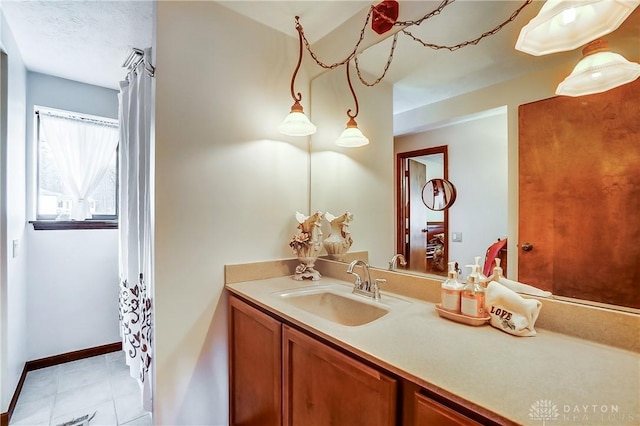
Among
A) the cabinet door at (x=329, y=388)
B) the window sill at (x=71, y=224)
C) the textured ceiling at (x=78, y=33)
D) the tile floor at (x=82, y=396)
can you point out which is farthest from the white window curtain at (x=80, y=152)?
the cabinet door at (x=329, y=388)

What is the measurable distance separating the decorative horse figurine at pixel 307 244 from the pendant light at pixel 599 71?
1235 millimetres

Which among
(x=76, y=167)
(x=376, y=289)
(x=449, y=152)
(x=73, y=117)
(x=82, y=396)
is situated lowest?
(x=82, y=396)

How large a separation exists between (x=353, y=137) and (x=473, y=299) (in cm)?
108

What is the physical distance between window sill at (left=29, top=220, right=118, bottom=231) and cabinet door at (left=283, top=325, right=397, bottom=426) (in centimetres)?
227

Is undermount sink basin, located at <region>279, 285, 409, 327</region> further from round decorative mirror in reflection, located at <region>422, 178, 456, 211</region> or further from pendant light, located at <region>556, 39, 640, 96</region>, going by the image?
pendant light, located at <region>556, 39, 640, 96</region>

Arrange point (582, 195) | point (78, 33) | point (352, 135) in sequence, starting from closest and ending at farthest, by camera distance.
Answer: point (582, 195)
point (352, 135)
point (78, 33)

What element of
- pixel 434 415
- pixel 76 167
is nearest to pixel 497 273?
pixel 434 415

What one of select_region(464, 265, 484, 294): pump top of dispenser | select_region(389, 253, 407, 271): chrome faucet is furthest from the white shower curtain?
select_region(464, 265, 484, 294): pump top of dispenser

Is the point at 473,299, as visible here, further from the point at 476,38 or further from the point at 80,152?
the point at 80,152

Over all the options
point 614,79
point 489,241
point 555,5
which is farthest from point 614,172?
point 555,5

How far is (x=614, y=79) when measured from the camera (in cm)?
89

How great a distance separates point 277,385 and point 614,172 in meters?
1.40

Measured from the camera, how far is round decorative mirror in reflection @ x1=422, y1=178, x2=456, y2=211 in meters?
1.31

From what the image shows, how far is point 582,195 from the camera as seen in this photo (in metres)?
0.98
